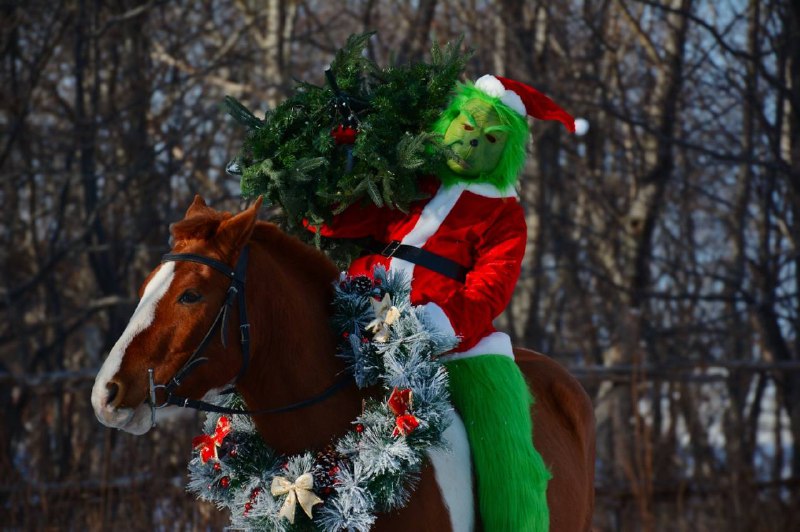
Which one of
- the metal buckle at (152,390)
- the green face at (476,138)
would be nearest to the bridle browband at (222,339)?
the metal buckle at (152,390)

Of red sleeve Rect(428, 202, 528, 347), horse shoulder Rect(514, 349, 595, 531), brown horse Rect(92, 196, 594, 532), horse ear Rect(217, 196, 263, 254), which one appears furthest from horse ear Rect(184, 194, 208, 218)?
horse shoulder Rect(514, 349, 595, 531)

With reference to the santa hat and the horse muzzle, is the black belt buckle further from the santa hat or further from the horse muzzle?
the horse muzzle

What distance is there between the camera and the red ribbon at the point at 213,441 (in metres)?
3.12

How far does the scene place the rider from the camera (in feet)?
10.7

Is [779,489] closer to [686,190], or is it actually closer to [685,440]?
[685,440]

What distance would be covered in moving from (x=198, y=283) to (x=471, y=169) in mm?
1197

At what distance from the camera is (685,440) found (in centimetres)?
830

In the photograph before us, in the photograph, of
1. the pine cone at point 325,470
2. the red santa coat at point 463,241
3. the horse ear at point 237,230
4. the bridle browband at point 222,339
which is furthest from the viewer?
the red santa coat at point 463,241

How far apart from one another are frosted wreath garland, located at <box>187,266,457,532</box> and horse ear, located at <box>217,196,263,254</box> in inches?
16.3

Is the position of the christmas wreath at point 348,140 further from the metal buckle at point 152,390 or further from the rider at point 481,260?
the metal buckle at point 152,390

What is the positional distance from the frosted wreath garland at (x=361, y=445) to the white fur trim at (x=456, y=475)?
13 cm

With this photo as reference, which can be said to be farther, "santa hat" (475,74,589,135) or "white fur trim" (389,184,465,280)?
"santa hat" (475,74,589,135)

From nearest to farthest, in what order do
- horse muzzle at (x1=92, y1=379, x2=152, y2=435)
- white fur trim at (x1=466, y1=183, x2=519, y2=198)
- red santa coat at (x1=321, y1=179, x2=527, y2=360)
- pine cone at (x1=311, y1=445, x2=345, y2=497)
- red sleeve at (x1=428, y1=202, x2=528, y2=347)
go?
horse muzzle at (x1=92, y1=379, x2=152, y2=435) < pine cone at (x1=311, y1=445, x2=345, y2=497) < red sleeve at (x1=428, y1=202, x2=528, y2=347) < red santa coat at (x1=321, y1=179, x2=527, y2=360) < white fur trim at (x1=466, y1=183, x2=519, y2=198)

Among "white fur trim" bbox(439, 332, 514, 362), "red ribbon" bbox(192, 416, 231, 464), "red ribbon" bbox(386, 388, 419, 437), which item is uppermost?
"white fur trim" bbox(439, 332, 514, 362)
